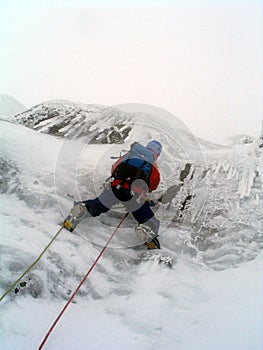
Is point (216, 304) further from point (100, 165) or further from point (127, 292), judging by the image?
point (100, 165)

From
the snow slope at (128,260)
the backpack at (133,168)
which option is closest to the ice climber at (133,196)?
the backpack at (133,168)

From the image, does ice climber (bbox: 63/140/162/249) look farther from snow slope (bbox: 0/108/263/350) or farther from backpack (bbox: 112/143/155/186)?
snow slope (bbox: 0/108/263/350)

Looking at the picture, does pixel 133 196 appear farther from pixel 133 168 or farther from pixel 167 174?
pixel 167 174

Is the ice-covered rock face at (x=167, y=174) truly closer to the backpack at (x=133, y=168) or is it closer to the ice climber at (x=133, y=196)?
the ice climber at (x=133, y=196)

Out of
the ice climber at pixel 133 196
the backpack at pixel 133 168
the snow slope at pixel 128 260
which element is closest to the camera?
the snow slope at pixel 128 260

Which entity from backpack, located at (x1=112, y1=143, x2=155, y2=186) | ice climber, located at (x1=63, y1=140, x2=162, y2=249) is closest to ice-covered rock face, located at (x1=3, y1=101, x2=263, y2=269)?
ice climber, located at (x1=63, y1=140, x2=162, y2=249)

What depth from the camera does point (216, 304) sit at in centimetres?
241

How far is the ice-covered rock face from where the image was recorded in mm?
3363

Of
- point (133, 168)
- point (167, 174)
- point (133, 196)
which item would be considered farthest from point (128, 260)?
point (167, 174)

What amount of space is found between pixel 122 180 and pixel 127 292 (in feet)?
4.79

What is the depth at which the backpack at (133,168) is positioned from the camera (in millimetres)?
3690

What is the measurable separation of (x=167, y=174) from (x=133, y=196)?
1.12m

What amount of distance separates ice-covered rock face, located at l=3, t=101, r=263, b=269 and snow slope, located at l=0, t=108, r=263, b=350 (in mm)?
18

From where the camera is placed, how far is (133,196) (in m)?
3.64
